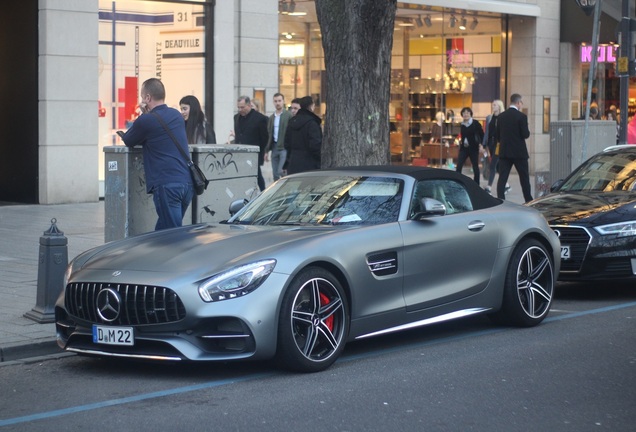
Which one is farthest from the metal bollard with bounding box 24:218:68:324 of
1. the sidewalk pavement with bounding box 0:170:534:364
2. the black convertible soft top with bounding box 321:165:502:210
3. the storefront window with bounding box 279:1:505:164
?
the storefront window with bounding box 279:1:505:164

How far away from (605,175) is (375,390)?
6.24m

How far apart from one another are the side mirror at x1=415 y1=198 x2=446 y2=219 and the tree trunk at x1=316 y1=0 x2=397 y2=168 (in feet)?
13.8

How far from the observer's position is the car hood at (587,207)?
429 inches

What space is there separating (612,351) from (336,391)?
2417 millimetres

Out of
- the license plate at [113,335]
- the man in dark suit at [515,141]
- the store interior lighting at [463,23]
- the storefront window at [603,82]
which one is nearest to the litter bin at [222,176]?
the license plate at [113,335]

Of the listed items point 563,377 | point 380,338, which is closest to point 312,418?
point 563,377

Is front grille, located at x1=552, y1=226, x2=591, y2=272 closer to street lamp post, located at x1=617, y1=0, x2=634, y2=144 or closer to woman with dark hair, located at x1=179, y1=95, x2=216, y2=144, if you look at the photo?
woman with dark hair, located at x1=179, y1=95, x2=216, y2=144

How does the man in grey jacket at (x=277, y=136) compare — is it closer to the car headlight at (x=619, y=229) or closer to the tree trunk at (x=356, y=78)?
the tree trunk at (x=356, y=78)

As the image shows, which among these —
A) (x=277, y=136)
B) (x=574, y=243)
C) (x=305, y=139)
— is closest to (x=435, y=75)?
(x=277, y=136)

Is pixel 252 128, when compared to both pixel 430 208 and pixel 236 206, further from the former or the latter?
pixel 430 208

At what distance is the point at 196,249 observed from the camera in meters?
7.57

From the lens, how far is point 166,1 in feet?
70.6

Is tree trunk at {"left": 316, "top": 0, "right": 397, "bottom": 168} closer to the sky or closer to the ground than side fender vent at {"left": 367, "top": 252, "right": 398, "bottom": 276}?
closer to the sky

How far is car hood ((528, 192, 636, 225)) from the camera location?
429 inches
